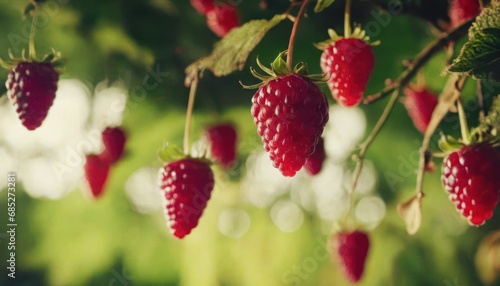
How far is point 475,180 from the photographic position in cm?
56

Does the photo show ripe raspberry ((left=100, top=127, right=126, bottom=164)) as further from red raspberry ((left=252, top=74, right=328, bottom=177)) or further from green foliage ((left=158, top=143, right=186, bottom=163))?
red raspberry ((left=252, top=74, right=328, bottom=177))

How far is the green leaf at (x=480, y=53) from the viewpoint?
1.49 feet

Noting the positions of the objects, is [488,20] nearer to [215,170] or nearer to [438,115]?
[438,115]

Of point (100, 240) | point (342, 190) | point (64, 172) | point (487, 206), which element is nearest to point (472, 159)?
point (487, 206)

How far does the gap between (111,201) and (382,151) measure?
27.3 inches

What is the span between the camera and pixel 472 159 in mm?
562

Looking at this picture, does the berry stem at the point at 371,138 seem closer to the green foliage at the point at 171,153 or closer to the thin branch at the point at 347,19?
the thin branch at the point at 347,19

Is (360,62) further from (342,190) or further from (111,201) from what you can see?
(111,201)

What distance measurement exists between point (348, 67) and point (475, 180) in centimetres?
16

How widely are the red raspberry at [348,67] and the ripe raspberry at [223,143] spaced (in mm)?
462

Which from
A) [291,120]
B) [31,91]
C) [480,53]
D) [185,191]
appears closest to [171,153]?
[185,191]

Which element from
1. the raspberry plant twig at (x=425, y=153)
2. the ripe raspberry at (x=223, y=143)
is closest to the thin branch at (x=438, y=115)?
the raspberry plant twig at (x=425, y=153)

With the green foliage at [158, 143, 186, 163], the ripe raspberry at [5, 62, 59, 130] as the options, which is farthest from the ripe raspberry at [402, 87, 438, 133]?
the ripe raspberry at [5, 62, 59, 130]

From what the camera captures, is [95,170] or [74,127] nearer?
[95,170]
